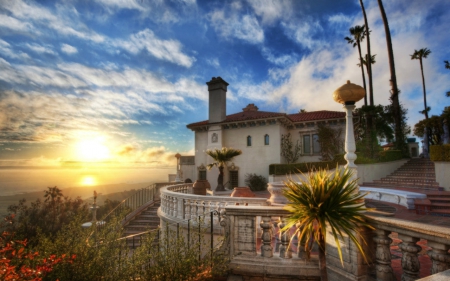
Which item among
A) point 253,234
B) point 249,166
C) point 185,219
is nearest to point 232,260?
point 253,234

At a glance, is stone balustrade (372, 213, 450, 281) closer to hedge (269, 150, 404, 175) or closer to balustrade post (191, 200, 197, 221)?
balustrade post (191, 200, 197, 221)

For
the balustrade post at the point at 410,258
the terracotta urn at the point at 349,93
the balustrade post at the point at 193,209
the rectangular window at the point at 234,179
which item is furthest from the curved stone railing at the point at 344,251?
the rectangular window at the point at 234,179

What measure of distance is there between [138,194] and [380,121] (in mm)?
25612

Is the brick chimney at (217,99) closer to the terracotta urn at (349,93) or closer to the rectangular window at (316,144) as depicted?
the rectangular window at (316,144)

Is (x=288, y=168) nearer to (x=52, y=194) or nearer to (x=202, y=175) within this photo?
(x=202, y=175)

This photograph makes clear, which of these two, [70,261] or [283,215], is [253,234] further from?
[70,261]

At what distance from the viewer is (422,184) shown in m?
14.5

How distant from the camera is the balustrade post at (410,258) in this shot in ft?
9.72

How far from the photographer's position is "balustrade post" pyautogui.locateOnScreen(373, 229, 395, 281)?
325 cm

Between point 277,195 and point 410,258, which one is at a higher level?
point 277,195

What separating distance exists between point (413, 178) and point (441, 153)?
13.7ft

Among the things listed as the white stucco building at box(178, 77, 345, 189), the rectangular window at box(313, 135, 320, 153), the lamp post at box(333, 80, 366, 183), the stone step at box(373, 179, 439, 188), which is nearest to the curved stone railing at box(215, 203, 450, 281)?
the lamp post at box(333, 80, 366, 183)

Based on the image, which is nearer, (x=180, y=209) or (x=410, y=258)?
(x=410, y=258)

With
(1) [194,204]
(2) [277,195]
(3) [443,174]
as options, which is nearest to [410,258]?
(2) [277,195]
